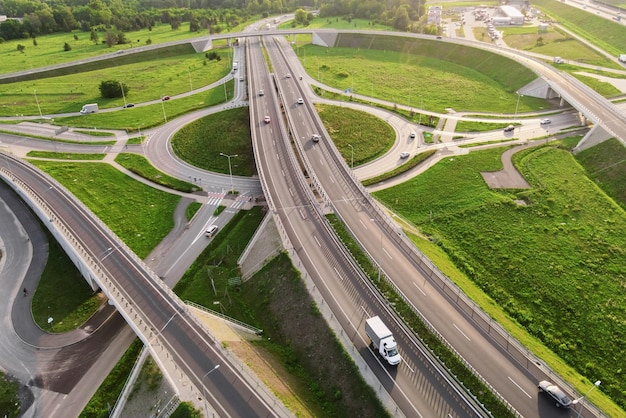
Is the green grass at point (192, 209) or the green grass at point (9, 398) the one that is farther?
the green grass at point (192, 209)

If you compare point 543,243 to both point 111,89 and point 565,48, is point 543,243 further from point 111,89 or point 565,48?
point 565,48

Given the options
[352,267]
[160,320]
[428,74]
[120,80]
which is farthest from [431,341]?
[120,80]

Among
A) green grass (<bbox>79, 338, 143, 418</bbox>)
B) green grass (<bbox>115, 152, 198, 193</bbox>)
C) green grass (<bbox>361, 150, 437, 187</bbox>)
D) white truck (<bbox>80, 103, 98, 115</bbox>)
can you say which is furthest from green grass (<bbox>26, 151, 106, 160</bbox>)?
green grass (<bbox>361, 150, 437, 187</bbox>)

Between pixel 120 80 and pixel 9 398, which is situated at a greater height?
pixel 120 80

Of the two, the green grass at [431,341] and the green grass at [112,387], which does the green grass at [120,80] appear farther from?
the green grass at [431,341]

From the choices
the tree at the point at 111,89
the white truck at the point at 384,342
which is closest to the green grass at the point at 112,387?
the white truck at the point at 384,342

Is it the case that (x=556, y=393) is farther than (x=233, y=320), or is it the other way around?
(x=233, y=320)

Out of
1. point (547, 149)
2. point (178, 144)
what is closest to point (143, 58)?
point (178, 144)

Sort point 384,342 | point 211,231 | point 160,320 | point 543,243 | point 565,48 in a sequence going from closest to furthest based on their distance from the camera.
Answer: point 384,342 → point 160,320 → point 543,243 → point 211,231 → point 565,48
